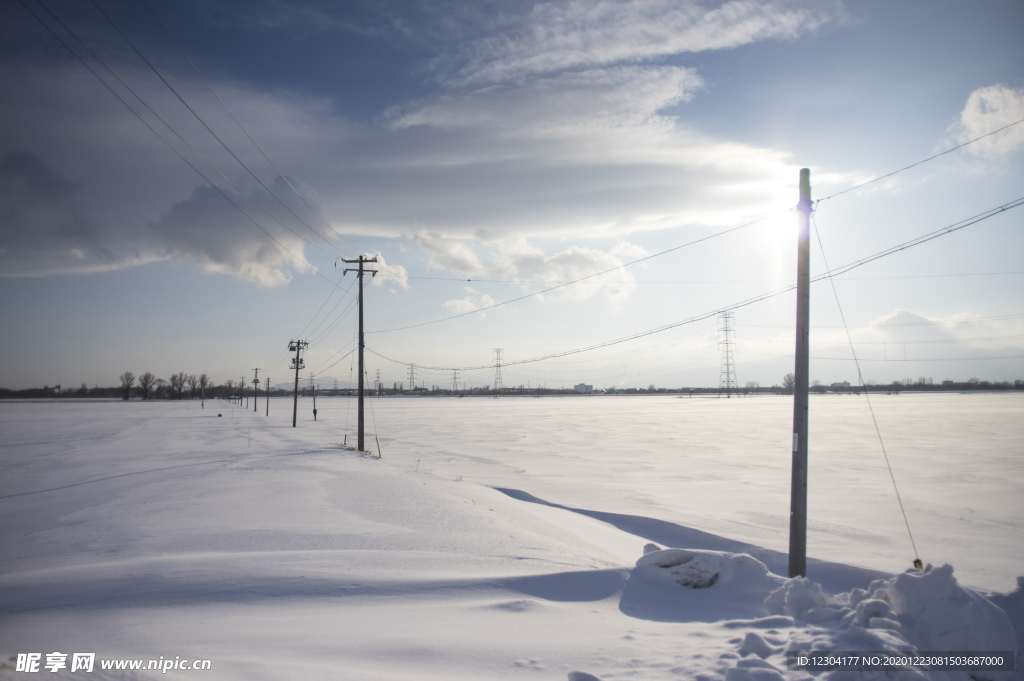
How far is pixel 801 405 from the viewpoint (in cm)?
755

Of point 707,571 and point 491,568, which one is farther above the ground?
point 707,571

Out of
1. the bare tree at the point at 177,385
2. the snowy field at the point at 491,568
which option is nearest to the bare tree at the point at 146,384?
the bare tree at the point at 177,385

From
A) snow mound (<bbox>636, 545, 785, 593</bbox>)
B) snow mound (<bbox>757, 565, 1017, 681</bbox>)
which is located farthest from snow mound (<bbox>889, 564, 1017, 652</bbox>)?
snow mound (<bbox>636, 545, 785, 593</bbox>)

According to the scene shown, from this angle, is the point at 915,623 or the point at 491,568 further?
the point at 491,568

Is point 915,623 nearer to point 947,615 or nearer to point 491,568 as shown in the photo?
point 947,615

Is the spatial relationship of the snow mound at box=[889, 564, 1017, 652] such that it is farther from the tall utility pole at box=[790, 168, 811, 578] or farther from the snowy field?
the tall utility pole at box=[790, 168, 811, 578]

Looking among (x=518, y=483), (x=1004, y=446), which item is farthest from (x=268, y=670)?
(x=1004, y=446)

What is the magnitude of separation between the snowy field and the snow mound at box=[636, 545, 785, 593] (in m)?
0.03

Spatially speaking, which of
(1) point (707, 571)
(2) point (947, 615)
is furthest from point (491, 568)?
(2) point (947, 615)

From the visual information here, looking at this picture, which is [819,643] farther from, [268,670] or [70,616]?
[70,616]

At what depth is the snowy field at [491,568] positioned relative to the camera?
489 centimetres

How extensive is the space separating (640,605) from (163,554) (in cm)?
796

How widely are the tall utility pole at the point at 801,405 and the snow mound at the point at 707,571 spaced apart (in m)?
0.78

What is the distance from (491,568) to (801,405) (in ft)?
19.1
